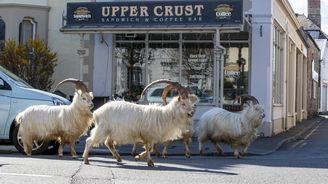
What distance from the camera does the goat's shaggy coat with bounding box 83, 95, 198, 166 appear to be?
12648 millimetres

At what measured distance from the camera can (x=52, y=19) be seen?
2377 cm

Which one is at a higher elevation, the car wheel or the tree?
the tree

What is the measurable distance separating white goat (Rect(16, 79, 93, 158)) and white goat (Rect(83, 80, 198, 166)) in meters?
1.08

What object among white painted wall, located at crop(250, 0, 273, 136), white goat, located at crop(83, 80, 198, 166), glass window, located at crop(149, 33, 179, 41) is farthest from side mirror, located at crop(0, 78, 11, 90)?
white painted wall, located at crop(250, 0, 273, 136)

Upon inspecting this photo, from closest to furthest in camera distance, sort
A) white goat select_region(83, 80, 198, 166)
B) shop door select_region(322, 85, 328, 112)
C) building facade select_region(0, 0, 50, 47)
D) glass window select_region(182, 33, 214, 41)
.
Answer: white goat select_region(83, 80, 198, 166) < glass window select_region(182, 33, 214, 41) < building facade select_region(0, 0, 50, 47) < shop door select_region(322, 85, 328, 112)

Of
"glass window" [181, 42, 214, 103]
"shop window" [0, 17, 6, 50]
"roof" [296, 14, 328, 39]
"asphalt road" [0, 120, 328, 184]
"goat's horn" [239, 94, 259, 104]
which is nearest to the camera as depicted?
"asphalt road" [0, 120, 328, 184]

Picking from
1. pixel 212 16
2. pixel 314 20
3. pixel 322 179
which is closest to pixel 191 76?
pixel 212 16

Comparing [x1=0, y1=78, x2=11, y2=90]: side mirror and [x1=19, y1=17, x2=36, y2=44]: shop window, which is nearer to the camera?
[x1=0, y1=78, x2=11, y2=90]: side mirror

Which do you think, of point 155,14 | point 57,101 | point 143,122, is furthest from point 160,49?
point 143,122

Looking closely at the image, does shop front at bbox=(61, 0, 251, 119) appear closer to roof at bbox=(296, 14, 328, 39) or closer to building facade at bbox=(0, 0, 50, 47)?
building facade at bbox=(0, 0, 50, 47)

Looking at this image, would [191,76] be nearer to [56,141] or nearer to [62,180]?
[56,141]

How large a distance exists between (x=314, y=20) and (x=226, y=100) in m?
42.1

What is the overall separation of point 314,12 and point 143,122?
168ft

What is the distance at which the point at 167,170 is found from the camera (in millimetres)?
11922
